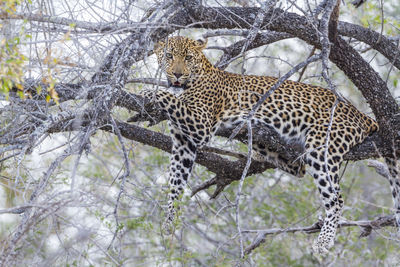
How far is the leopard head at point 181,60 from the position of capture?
8055mm

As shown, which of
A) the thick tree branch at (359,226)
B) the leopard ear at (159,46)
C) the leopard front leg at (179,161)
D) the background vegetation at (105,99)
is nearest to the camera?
the background vegetation at (105,99)

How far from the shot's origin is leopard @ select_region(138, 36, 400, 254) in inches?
300

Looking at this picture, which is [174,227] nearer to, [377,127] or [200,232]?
[377,127]

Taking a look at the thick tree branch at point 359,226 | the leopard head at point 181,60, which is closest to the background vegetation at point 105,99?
the thick tree branch at point 359,226

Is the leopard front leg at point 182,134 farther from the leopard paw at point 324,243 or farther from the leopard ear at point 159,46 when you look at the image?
the leopard paw at point 324,243

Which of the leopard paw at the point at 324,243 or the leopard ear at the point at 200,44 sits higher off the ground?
the leopard ear at the point at 200,44

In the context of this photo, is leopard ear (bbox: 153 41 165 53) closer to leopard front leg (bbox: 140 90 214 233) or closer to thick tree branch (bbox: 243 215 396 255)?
leopard front leg (bbox: 140 90 214 233)

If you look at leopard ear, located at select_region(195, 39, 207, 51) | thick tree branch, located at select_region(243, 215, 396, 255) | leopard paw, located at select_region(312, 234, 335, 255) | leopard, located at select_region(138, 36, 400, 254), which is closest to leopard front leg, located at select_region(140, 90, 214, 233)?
leopard, located at select_region(138, 36, 400, 254)

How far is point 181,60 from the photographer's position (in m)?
8.09

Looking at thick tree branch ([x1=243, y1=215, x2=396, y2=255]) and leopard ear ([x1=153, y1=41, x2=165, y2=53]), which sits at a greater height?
leopard ear ([x1=153, y1=41, x2=165, y2=53])

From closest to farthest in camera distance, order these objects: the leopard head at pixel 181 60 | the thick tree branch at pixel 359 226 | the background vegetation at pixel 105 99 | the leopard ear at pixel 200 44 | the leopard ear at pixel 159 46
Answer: the background vegetation at pixel 105 99 → the thick tree branch at pixel 359 226 → the leopard ear at pixel 159 46 → the leopard head at pixel 181 60 → the leopard ear at pixel 200 44

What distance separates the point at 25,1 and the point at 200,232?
253 inches

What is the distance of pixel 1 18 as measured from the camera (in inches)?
197

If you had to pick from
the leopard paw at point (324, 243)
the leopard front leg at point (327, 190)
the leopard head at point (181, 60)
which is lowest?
the leopard paw at point (324, 243)
